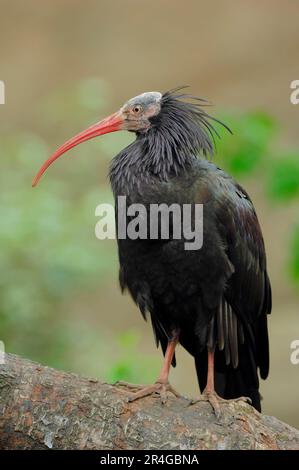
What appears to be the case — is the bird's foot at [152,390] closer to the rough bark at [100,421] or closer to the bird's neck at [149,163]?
the rough bark at [100,421]

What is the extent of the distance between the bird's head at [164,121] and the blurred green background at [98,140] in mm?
2130

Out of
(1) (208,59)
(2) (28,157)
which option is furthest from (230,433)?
(1) (208,59)

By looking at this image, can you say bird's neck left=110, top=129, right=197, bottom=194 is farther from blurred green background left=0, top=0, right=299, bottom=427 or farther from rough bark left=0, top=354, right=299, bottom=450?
blurred green background left=0, top=0, right=299, bottom=427

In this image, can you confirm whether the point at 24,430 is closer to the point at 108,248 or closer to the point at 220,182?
the point at 220,182

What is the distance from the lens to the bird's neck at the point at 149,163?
5.90 metres

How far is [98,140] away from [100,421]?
446cm

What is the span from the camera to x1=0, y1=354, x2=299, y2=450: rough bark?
5152 millimetres

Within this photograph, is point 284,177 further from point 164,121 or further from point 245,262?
point 164,121

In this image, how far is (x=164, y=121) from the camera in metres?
6.28

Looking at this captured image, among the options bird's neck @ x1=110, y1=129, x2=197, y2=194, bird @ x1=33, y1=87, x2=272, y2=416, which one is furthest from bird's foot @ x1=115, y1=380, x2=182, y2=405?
bird's neck @ x1=110, y1=129, x2=197, y2=194

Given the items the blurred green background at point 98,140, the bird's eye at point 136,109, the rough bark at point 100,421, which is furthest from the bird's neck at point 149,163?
the blurred green background at point 98,140

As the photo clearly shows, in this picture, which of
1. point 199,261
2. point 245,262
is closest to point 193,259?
point 199,261

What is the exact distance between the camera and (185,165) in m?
5.98

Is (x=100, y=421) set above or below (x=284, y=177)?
below
